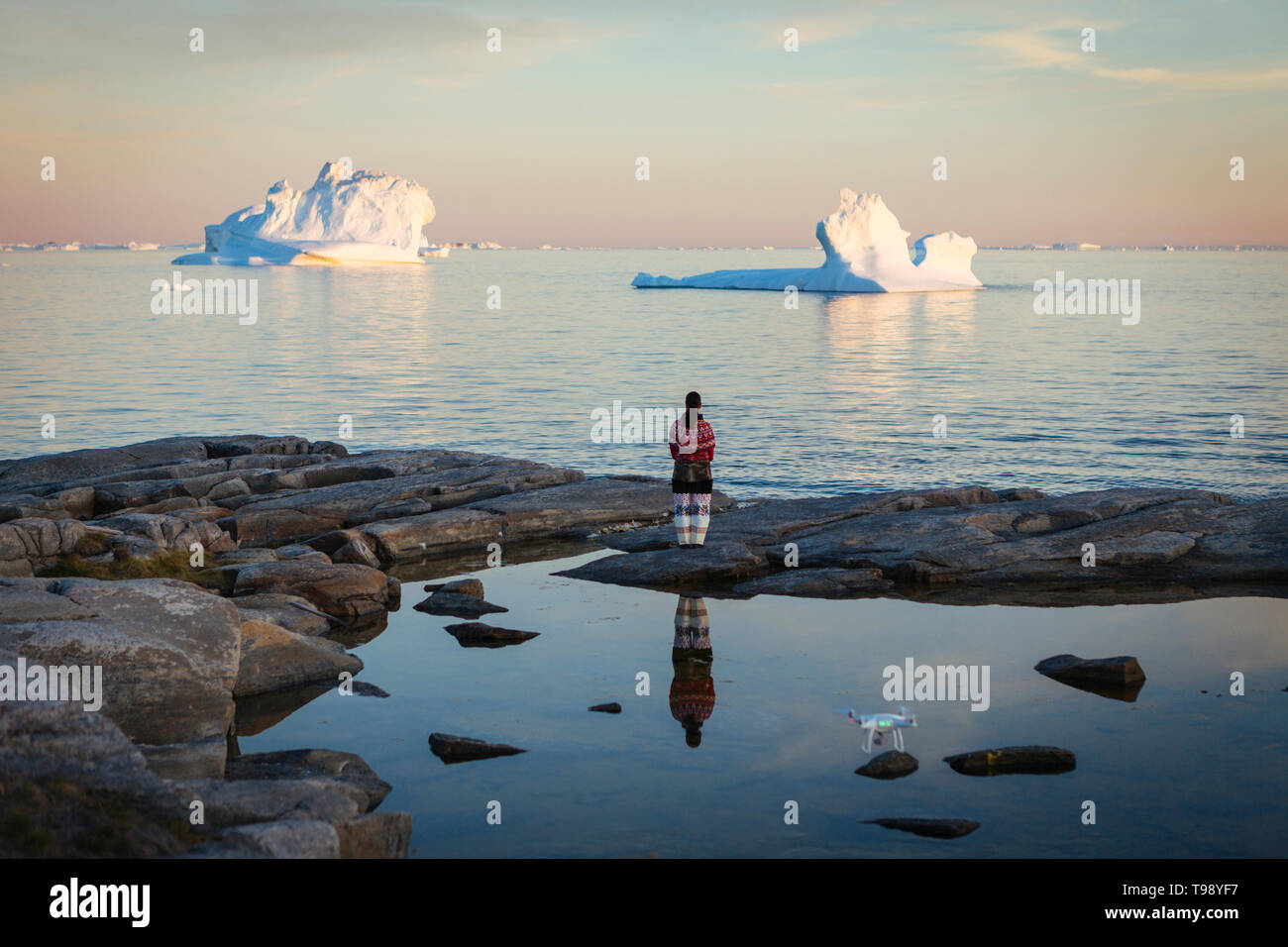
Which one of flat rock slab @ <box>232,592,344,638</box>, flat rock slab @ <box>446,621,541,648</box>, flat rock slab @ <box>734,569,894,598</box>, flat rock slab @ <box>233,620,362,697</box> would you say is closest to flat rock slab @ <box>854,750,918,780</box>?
flat rock slab @ <box>446,621,541,648</box>

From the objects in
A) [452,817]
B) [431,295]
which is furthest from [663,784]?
[431,295]

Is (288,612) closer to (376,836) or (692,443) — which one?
(692,443)

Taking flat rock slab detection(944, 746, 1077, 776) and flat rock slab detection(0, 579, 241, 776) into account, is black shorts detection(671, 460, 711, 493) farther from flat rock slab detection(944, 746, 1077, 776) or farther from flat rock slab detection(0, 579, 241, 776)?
flat rock slab detection(944, 746, 1077, 776)

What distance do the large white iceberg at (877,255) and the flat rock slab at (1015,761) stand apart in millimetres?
90268

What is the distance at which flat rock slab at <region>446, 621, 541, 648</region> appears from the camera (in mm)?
14258

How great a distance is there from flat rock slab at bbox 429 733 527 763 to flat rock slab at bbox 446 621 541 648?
3621 millimetres

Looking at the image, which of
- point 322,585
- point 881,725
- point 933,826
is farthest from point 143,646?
point 933,826

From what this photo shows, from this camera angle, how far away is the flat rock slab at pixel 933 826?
28.5 feet

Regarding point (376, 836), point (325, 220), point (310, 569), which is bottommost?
point (376, 836)

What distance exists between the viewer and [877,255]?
102 meters

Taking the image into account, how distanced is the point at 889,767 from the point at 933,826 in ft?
3.99

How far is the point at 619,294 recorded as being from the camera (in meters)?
151

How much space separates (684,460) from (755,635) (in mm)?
3736
